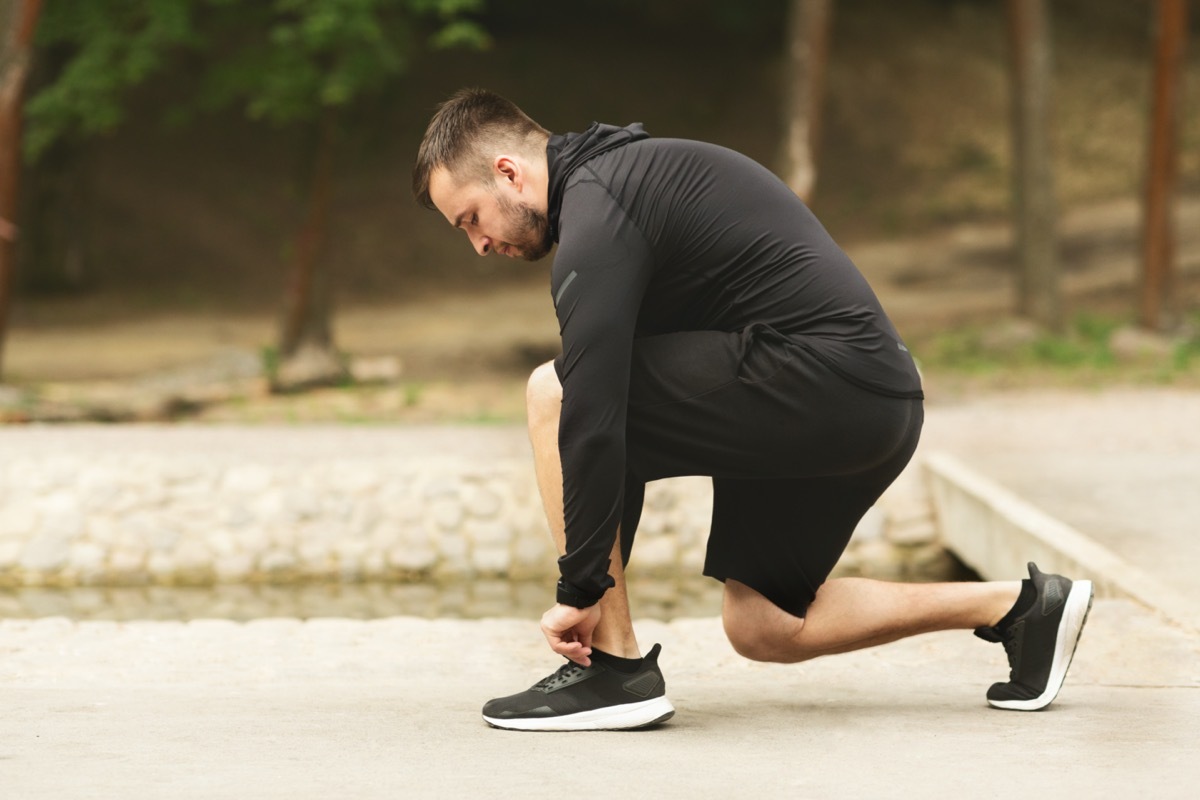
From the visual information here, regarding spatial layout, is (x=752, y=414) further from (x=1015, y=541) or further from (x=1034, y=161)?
(x=1034, y=161)

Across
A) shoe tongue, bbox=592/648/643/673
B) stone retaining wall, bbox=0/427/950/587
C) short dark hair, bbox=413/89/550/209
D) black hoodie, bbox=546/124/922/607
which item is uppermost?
short dark hair, bbox=413/89/550/209

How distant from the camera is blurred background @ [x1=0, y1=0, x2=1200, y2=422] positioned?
13.0 metres

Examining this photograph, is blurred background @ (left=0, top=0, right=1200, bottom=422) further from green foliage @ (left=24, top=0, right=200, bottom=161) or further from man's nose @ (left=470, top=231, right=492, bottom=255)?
man's nose @ (left=470, top=231, right=492, bottom=255)

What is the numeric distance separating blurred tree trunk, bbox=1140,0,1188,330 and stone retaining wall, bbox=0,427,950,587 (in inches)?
307

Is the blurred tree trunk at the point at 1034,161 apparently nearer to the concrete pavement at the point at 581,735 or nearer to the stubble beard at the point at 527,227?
the concrete pavement at the point at 581,735

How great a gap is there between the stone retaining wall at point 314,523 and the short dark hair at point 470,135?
16.3 feet

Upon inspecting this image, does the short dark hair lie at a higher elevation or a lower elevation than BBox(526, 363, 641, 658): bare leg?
higher

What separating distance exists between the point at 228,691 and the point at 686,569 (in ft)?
14.3

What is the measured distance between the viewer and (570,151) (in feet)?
10.5

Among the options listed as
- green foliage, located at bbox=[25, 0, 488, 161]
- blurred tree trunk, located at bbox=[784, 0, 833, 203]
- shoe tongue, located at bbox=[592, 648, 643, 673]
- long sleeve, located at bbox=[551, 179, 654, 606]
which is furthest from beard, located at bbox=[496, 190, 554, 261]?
blurred tree trunk, located at bbox=[784, 0, 833, 203]

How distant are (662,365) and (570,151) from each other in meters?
0.51

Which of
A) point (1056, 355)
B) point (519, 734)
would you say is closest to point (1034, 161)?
point (1056, 355)

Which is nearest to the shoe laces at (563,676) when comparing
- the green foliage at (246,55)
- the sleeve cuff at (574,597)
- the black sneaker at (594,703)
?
the black sneaker at (594,703)

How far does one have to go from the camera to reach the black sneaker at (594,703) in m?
3.36
